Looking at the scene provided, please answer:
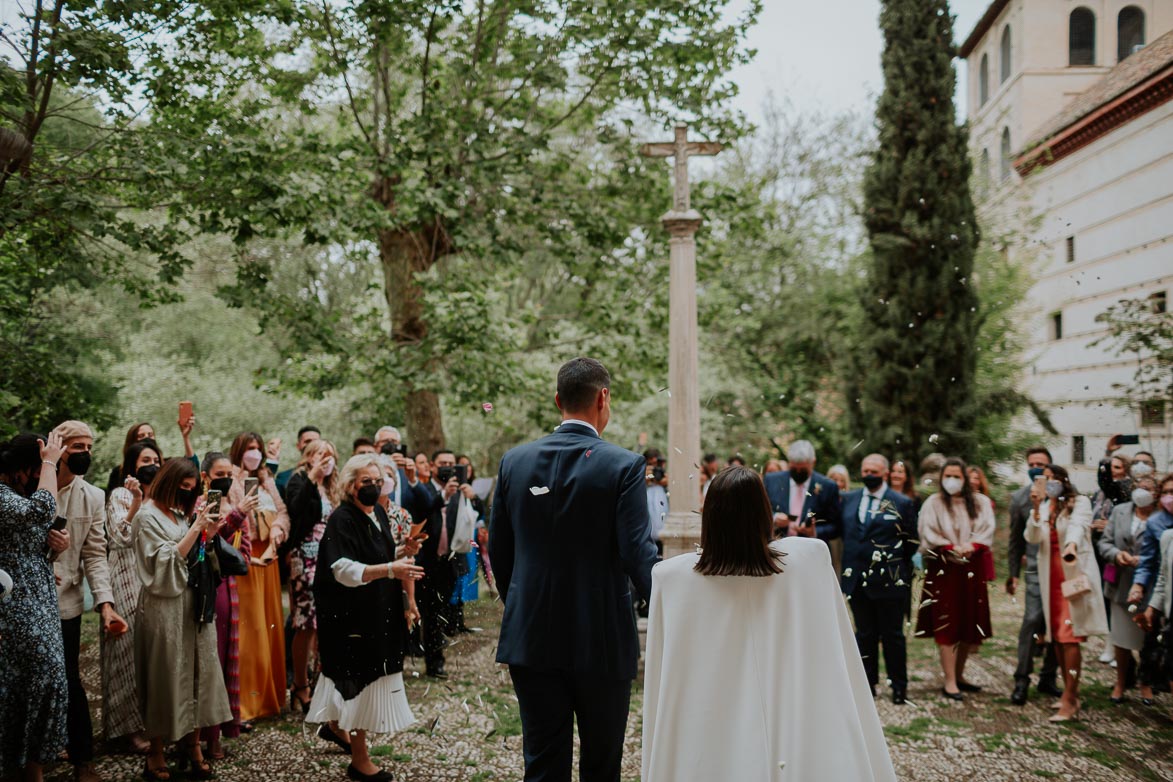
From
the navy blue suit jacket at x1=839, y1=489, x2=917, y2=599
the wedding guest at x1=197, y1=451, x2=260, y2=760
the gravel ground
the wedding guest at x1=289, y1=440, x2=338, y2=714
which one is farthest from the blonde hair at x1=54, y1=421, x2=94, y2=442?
the navy blue suit jacket at x1=839, y1=489, x2=917, y2=599

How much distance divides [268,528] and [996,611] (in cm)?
1028

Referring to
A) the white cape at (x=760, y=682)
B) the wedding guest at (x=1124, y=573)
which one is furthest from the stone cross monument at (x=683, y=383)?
the white cape at (x=760, y=682)

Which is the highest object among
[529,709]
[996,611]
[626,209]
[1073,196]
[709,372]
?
[1073,196]

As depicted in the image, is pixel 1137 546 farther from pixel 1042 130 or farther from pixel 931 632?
pixel 1042 130

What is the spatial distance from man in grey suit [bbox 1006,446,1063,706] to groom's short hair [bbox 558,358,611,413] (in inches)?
231

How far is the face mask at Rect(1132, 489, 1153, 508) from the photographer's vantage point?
25.2 ft

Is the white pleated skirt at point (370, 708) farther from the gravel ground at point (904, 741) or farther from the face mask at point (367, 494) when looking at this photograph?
the face mask at point (367, 494)

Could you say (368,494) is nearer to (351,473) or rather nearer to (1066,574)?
(351,473)

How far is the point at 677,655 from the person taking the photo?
3.31m

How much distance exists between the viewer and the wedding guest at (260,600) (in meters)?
7.06

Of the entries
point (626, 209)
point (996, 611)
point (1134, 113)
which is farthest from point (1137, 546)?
point (1134, 113)

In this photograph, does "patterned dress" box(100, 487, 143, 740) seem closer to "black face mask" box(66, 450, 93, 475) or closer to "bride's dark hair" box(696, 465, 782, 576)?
"black face mask" box(66, 450, 93, 475)

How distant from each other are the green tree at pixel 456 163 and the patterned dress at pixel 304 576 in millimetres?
3645

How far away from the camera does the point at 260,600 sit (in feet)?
23.6
